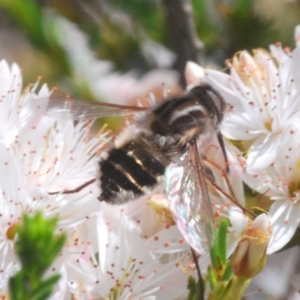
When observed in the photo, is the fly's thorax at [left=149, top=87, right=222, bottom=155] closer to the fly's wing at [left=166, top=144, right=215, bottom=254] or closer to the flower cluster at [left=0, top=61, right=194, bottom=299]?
the fly's wing at [left=166, top=144, right=215, bottom=254]

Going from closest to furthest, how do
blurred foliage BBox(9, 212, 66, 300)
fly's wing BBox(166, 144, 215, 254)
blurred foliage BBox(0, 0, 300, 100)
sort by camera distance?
blurred foliage BBox(9, 212, 66, 300), fly's wing BBox(166, 144, 215, 254), blurred foliage BBox(0, 0, 300, 100)

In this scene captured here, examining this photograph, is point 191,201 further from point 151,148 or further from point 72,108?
point 72,108

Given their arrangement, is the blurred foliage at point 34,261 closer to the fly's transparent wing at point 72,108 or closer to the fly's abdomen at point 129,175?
the fly's abdomen at point 129,175

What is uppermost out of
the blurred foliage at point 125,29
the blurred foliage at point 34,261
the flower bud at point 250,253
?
the blurred foliage at point 125,29

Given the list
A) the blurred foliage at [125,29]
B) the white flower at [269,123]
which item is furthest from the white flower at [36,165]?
the blurred foliage at [125,29]

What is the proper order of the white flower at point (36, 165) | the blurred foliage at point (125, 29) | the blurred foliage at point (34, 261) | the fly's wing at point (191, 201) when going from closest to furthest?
1. the blurred foliage at point (34, 261)
2. the fly's wing at point (191, 201)
3. the white flower at point (36, 165)
4. the blurred foliage at point (125, 29)

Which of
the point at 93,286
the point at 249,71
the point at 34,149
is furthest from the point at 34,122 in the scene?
the point at 249,71

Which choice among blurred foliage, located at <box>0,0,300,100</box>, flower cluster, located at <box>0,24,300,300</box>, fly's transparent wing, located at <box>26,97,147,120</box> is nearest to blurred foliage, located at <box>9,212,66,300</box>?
flower cluster, located at <box>0,24,300,300</box>
